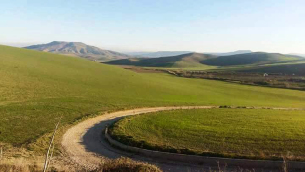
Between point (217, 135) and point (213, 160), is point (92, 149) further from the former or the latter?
point (217, 135)

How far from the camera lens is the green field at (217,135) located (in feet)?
56.0

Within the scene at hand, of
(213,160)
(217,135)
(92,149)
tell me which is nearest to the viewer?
(213,160)

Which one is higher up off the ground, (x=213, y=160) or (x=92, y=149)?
(x=213, y=160)

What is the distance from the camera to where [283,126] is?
76.0 feet

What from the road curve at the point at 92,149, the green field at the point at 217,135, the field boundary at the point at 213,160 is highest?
the green field at the point at 217,135

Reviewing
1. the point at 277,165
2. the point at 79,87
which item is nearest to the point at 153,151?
the point at 277,165

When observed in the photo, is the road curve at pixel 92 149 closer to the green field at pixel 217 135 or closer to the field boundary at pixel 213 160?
the field boundary at pixel 213 160

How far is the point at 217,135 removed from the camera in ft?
66.7

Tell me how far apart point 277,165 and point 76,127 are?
17.1m

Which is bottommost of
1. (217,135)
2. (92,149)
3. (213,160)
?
(92,149)

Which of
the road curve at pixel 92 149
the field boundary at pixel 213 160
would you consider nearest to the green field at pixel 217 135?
the field boundary at pixel 213 160

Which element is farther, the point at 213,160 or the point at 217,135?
the point at 217,135

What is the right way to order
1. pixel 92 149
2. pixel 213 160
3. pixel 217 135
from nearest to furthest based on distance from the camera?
pixel 213 160 < pixel 92 149 < pixel 217 135

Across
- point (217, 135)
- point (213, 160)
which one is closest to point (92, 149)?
point (213, 160)
